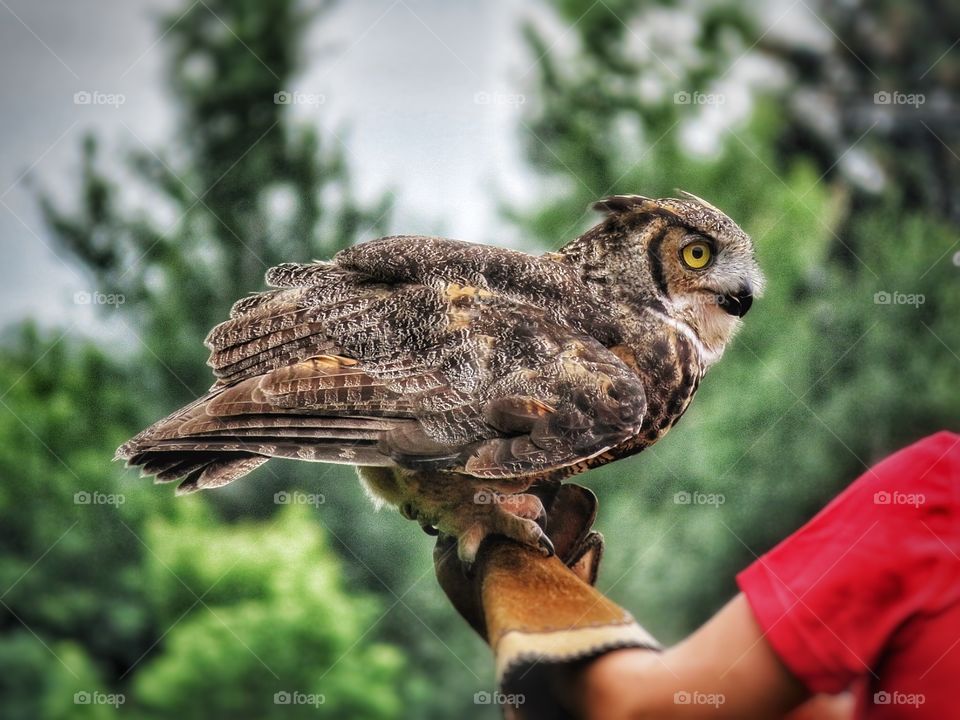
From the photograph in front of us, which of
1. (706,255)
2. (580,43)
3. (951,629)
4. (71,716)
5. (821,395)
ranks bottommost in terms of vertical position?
(71,716)

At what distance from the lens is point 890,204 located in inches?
153

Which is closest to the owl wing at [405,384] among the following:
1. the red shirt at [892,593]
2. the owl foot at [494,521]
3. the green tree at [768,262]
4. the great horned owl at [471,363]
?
the great horned owl at [471,363]

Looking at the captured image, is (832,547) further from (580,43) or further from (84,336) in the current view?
Answer: (580,43)

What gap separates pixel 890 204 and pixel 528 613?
3.02m

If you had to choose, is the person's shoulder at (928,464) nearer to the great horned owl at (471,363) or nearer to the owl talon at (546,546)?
the great horned owl at (471,363)

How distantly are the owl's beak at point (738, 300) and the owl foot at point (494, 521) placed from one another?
370 millimetres

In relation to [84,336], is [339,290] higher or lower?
lower

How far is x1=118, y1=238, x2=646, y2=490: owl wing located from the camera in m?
1.31

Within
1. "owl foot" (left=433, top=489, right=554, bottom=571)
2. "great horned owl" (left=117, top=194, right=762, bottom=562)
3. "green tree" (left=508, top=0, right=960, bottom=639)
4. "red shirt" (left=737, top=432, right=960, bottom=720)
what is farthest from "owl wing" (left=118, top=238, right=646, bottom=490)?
"green tree" (left=508, top=0, right=960, bottom=639)

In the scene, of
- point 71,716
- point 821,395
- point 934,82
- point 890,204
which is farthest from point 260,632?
point 934,82

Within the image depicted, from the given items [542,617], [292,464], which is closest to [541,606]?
[542,617]

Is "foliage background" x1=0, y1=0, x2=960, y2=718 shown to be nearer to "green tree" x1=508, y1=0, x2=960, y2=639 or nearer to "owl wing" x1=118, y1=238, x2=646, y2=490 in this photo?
"green tree" x1=508, y1=0, x2=960, y2=639

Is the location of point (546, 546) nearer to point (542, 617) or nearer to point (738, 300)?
point (542, 617)

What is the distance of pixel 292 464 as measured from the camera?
3299 mm
